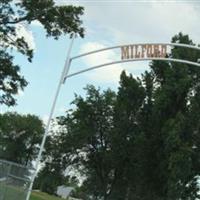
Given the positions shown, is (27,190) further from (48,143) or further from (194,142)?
(48,143)

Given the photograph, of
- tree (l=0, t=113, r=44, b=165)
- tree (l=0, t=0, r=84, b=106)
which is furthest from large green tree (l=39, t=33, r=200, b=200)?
tree (l=0, t=113, r=44, b=165)

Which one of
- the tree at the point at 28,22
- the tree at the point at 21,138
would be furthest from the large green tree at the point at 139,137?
the tree at the point at 21,138

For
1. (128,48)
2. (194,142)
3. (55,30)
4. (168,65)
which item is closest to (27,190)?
(128,48)

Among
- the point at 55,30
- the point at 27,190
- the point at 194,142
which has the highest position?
the point at 194,142

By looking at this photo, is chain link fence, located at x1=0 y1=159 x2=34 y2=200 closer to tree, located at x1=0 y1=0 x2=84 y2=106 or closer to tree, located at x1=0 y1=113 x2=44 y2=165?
tree, located at x1=0 y1=0 x2=84 y2=106

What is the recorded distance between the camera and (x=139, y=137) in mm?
65062

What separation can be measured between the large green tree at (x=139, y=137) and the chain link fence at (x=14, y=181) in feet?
112

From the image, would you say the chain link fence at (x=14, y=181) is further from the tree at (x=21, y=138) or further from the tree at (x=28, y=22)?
the tree at (x=21, y=138)

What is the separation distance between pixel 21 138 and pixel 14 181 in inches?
4472

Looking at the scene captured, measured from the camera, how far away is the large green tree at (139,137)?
61844 mm

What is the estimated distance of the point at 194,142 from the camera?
62938mm

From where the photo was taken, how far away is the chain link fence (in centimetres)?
2630

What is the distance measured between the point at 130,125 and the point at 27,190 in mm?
43934

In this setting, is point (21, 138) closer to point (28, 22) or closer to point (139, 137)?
point (139, 137)
